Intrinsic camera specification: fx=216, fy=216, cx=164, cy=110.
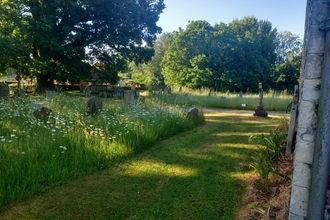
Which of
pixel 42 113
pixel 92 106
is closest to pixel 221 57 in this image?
pixel 92 106

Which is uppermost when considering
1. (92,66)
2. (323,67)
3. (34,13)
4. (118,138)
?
(34,13)

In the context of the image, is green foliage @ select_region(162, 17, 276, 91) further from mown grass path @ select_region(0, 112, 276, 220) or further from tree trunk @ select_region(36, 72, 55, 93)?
mown grass path @ select_region(0, 112, 276, 220)

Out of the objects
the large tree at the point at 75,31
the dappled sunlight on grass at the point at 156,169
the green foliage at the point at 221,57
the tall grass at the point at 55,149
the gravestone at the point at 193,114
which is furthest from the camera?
the green foliage at the point at 221,57

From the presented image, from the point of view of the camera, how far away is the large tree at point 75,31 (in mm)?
14562

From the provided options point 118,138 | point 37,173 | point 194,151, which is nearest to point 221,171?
point 194,151

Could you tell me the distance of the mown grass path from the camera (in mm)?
2434

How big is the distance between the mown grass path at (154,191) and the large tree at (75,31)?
13808 millimetres

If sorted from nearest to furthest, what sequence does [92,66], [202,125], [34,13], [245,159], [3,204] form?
[3,204], [245,159], [202,125], [34,13], [92,66]

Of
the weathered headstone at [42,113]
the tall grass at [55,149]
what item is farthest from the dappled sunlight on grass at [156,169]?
the weathered headstone at [42,113]

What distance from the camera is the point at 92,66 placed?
1784 cm

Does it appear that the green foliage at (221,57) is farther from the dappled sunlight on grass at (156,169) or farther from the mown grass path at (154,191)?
the dappled sunlight on grass at (156,169)

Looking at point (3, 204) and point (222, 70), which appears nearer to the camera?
point (3, 204)

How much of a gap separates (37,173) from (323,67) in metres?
3.50

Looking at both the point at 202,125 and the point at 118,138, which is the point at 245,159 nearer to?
the point at 118,138
